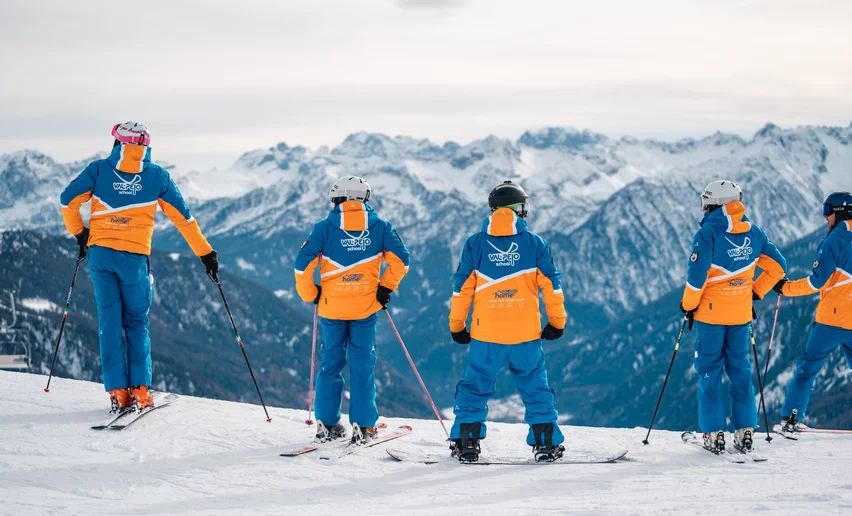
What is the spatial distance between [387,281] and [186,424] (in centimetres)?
297

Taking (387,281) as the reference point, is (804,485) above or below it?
below

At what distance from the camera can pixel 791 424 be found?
11.4 meters

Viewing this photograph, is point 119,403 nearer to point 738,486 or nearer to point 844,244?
point 738,486

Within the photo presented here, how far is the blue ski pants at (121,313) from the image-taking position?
31.3ft

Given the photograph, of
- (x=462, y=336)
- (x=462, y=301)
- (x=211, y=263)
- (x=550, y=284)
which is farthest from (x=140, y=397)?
(x=550, y=284)

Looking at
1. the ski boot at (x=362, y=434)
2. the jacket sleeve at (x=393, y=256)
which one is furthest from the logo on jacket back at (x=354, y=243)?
the ski boot at (x=362, y=434)

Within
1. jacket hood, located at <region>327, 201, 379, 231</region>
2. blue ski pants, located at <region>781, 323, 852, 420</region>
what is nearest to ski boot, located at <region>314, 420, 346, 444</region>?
jacket hood, located at <region>327, 201, 379, 231</region>

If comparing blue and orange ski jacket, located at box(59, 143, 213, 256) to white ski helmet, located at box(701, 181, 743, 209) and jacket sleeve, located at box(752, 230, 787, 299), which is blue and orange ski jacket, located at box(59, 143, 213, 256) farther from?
jacket sleeve, located at box(752, 230, 787, 299)

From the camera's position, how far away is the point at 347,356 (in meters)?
9.27

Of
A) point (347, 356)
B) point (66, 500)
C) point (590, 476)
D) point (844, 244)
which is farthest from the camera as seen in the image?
point (844, 244)

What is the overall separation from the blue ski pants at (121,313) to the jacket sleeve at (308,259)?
2.04m

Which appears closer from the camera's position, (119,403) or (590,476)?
(590,476)

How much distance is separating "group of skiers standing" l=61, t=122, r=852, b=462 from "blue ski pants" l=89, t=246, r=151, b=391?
14 millimetres

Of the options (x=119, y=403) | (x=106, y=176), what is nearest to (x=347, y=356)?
(x=119, y=403)
